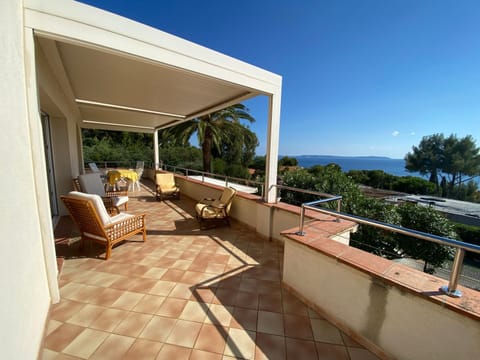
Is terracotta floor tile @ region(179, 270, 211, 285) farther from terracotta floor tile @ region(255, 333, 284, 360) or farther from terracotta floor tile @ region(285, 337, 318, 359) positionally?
terracotta floor tile @ region(285, 337, 318, 359)

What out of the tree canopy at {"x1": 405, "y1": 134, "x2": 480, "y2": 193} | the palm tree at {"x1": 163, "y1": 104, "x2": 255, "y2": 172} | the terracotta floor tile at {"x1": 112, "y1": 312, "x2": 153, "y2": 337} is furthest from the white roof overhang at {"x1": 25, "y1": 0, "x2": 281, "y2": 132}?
the tree canopy at {"x1": 405, "y1": 134, "x2": 480, "y2": 193}

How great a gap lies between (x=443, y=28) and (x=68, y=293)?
9892 millimetres

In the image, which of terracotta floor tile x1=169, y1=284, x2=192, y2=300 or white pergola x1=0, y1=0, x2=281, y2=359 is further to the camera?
terracotta floor tile x1=169, y1=284, x2=192, y2=300

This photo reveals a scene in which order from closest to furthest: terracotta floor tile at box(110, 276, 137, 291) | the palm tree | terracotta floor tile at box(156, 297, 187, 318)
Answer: terracotta floor tile at box(156, 297, 187, 318), terracotta floor tile at box(110, 276, 137, 291), the palm tree

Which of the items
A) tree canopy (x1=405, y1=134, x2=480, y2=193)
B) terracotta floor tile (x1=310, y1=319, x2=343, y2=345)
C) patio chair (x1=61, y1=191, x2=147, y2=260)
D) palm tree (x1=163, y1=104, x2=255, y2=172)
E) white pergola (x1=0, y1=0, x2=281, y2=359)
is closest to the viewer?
white pergola (x1=0, y1=0, x2=281, y2=359)

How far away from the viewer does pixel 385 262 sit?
1691 millimetres

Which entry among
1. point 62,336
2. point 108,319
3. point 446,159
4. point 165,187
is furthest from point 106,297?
point 446,159

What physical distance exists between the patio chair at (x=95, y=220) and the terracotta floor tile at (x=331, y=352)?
9.38 feet

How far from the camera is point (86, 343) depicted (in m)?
1.56

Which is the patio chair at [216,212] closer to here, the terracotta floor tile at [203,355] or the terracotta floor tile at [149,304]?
the terracotta floor tile at [149,304]

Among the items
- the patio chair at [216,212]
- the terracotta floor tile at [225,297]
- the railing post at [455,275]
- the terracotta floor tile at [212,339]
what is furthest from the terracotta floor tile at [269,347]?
the patio chair at [216,212]

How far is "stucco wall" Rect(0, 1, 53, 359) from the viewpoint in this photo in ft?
3.48

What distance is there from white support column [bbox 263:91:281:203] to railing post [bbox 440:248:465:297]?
2580 millimetres

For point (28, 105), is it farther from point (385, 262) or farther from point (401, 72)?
point (401, 72)
